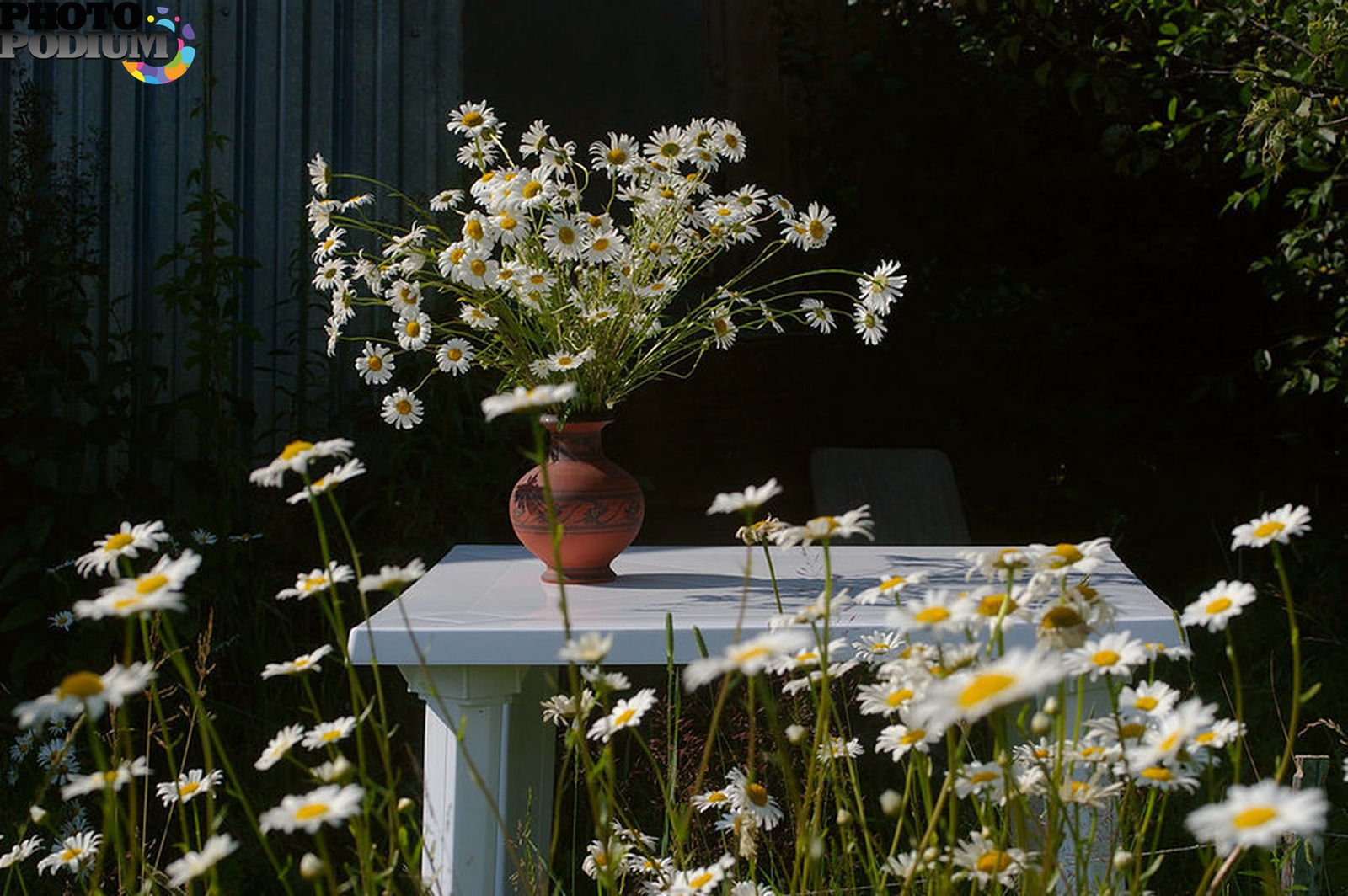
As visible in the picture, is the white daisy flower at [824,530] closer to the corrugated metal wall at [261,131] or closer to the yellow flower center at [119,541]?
the yellow flower center at [119,541]

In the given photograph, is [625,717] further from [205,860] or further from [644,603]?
[644,603]

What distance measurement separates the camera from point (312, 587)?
120cm

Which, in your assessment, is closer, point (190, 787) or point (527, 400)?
point (527, 400)

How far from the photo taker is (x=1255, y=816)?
64 centimetres

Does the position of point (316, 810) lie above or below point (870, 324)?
below

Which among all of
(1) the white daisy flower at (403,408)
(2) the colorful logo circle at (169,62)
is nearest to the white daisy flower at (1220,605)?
(1) the white daisy flower at (403,408)

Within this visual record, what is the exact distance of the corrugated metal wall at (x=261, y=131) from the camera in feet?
13.8

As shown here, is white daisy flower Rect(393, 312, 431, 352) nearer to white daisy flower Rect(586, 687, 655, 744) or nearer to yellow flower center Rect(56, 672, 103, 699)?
white daisy flower Rect(586, 687, 655, 744)

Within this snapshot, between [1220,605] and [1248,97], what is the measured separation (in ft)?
7.53

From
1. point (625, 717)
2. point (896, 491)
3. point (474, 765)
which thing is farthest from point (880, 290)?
point (896, 491)

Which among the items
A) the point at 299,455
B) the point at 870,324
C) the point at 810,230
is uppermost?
the point at 810,230

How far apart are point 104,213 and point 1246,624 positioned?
347 centimetres

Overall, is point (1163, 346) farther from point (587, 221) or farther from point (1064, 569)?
point (1064, 569)

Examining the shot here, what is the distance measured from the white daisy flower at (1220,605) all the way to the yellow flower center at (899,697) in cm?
20
